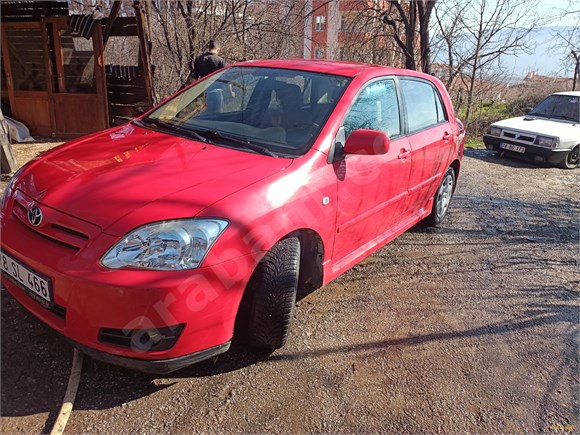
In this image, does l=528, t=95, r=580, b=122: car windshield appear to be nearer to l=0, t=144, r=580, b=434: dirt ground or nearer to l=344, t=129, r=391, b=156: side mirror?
l=0, t=144, r=580, b=434: dirt ground

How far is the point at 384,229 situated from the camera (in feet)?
12.2

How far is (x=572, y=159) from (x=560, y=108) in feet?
5.26

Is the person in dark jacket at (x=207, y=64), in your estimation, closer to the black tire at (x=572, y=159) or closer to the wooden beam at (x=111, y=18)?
the wooden beam at (x=111, y=18)

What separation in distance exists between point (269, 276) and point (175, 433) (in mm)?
881

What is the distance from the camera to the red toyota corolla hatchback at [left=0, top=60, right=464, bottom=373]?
6.83ft

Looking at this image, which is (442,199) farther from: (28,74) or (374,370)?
(28,74)

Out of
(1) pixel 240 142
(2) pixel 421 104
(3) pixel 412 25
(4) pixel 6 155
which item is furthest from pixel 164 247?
(3) pixel 412 25

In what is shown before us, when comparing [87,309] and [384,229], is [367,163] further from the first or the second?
[87,309]

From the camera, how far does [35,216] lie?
231 cm

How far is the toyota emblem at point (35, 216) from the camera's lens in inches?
90.1

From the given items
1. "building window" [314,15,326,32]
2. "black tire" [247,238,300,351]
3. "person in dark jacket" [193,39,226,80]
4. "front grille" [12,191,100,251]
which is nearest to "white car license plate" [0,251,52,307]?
"front grille" [12,191,100,251]

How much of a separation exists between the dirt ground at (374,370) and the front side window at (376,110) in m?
1.27

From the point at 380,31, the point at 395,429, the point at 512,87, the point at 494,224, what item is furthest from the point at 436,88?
the point at 512,87

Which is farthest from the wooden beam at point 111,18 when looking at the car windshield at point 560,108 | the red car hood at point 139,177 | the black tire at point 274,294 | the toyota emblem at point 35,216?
the car windshield at point 560,108
